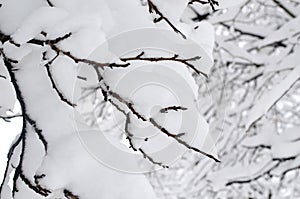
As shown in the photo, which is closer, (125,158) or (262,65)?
(125,158)

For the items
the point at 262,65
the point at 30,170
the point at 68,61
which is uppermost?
the point at 262,65

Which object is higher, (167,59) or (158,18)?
(158,18)

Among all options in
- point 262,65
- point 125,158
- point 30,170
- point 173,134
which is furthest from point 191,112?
point 262,65

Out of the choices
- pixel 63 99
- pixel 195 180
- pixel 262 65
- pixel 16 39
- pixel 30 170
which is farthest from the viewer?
pixel 195 180

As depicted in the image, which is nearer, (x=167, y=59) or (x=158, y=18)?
(x=167, y=59)

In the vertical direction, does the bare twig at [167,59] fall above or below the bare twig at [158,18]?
below

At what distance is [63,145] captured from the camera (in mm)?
1440

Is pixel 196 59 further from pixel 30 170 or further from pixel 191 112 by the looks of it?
pixel 30 170

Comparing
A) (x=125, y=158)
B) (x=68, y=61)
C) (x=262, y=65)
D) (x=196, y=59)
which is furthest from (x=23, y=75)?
(x=262, y=65)

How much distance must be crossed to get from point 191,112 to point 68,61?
40 cm

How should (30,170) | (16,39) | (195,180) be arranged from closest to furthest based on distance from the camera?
(16,39)
(30,170)
(195,180)

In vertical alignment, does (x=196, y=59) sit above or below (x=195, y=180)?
below

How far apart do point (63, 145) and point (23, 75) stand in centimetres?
24

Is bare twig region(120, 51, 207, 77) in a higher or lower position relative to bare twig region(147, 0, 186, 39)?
lower
